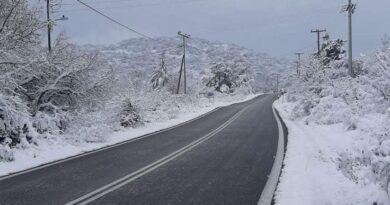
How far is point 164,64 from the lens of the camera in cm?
8962

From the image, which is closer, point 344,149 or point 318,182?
point 318,182

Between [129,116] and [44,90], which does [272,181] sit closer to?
[44,90]

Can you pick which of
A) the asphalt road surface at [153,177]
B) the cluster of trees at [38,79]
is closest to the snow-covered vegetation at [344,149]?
the asphalt road surface at [153,177]

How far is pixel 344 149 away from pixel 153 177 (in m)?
5.93

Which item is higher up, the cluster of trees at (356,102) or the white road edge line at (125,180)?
the cluster of trees at (356,102)

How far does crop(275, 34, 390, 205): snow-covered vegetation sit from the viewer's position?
750 centimetres

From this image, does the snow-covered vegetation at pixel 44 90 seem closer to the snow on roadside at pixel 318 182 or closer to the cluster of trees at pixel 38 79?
the cluster of trees at pixel 38 79

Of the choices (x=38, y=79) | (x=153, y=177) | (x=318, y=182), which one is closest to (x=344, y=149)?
(x=318, y=182)

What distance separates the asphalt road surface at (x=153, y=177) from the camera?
332 inches

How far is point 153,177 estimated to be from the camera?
10.5 m

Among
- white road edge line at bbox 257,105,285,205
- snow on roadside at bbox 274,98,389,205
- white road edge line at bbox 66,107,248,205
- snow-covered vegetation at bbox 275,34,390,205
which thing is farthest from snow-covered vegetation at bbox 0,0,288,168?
snow-covered vegetation at bbox 275,34,390,205

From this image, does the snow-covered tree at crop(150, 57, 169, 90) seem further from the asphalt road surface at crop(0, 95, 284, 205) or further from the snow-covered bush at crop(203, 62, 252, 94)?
the asphalt road surface at crop(0, 95, 284, 205)

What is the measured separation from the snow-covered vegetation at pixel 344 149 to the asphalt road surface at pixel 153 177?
0.78 meters

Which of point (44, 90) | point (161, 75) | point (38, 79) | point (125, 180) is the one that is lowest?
point (125, 180)
